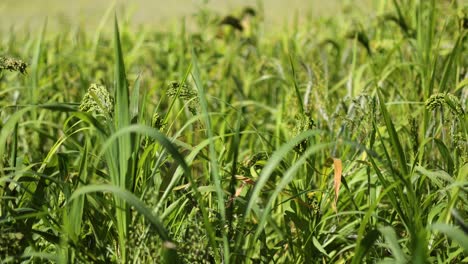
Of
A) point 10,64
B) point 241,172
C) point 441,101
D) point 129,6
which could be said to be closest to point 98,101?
Result: point 10,64

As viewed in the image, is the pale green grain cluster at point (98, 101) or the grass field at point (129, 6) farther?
the grass field at point (129, 6)

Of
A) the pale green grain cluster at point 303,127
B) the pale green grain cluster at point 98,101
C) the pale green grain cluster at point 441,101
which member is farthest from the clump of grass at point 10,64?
the pale green grain cluster at point 441,101

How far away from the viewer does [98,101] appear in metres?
1.54

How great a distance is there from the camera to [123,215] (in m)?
1.47

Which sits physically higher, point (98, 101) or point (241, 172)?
point (98, 101)

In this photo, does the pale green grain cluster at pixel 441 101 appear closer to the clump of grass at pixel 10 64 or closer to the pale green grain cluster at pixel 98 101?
the pale green grain cluster at pixel 98 101

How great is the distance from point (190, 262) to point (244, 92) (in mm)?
1727

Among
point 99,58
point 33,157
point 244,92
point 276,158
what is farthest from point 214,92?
point 276,158

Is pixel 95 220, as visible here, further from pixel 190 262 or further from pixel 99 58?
pixel 99 58

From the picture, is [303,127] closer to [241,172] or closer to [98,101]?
[241,172]

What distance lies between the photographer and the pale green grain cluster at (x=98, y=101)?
1.53m

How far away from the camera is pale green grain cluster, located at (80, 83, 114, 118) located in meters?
1.53

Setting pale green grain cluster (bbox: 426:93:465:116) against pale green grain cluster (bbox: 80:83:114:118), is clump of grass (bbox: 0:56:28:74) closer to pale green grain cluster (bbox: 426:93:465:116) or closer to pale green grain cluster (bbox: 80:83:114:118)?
pale green grain cluster (bbox: 80:83:114:118)

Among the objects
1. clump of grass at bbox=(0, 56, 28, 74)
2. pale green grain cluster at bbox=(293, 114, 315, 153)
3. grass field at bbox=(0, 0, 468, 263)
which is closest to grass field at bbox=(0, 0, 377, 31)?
grass field at bbox=(0, 0, 468, 263)
